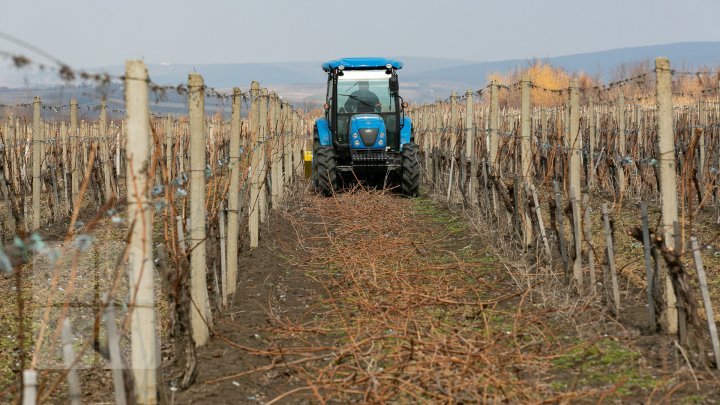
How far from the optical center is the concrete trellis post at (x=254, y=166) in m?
8.58

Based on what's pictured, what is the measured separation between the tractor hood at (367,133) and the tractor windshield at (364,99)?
13.6 inches

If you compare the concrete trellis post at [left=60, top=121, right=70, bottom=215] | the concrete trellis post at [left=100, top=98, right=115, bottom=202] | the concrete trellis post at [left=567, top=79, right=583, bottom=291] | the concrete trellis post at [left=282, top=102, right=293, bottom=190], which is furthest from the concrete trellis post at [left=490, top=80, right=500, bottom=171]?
the concrete trellis post at [left=100, top=98, right=115, bottom=202]

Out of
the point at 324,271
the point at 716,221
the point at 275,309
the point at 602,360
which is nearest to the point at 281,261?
the point at 324,271

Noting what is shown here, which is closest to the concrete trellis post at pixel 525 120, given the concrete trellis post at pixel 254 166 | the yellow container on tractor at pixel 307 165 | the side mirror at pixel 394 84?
the concrete trellis post at pixel 254 166

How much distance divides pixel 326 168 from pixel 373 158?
0.78 m

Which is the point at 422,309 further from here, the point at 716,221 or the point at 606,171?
the point at 606,171

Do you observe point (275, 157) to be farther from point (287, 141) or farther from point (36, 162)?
point (287, 141)

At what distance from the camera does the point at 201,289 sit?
5.65 m

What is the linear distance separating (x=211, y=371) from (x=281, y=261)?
4027 millimetres

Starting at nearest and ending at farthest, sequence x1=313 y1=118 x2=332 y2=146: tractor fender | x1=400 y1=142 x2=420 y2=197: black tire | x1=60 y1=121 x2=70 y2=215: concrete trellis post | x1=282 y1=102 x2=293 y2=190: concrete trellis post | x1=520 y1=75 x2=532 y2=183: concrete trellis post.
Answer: x1=520 y1=75 x2=532 y2=183: concrete trellis post, x1=60 y1=121 x2=70 y2=215: concrete trellis post, x1=282 y1=102 x2=293 y2=190: concrete trellis post, x1=400 y1=142 x2=420 y2=197: black tire, x1=313 y1=118 x2=332 y2=146: tractor fender

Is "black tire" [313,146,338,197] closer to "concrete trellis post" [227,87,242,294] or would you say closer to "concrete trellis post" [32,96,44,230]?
"concrete trellis post" [32,96,44,230]

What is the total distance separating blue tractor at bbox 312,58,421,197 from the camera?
15.2 metres

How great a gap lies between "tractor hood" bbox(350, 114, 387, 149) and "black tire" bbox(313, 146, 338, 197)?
1.36 ft

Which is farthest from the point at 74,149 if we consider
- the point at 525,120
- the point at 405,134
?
the point at 525,120
